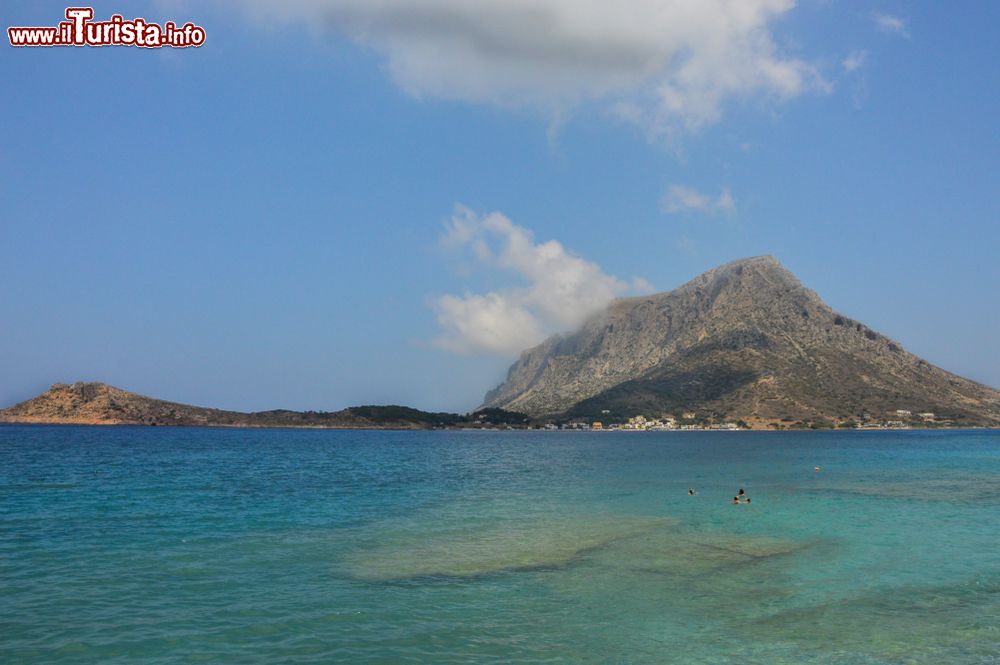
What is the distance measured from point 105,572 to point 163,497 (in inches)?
1165

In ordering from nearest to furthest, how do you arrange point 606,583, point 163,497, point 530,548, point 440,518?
point 606,583 → point 530,548 → point 440,518 → point 163,497

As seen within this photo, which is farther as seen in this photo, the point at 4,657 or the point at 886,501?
the point at 886,501

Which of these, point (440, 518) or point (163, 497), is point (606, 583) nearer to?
point (440, 518)

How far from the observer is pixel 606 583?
28.2 metres

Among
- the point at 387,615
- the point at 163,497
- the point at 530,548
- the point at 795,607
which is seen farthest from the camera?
the point at 163,497

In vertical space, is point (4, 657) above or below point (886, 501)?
above

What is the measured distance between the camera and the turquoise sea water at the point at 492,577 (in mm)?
20406

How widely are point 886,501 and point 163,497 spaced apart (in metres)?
63.1

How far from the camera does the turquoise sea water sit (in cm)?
2041

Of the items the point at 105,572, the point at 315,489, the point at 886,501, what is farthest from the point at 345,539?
the point at 886,501

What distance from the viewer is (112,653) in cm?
1931

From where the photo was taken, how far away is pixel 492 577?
28.8 metres

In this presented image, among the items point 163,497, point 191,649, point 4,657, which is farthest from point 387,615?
point 163,497

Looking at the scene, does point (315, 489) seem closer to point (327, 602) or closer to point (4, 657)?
point (327, 602)
